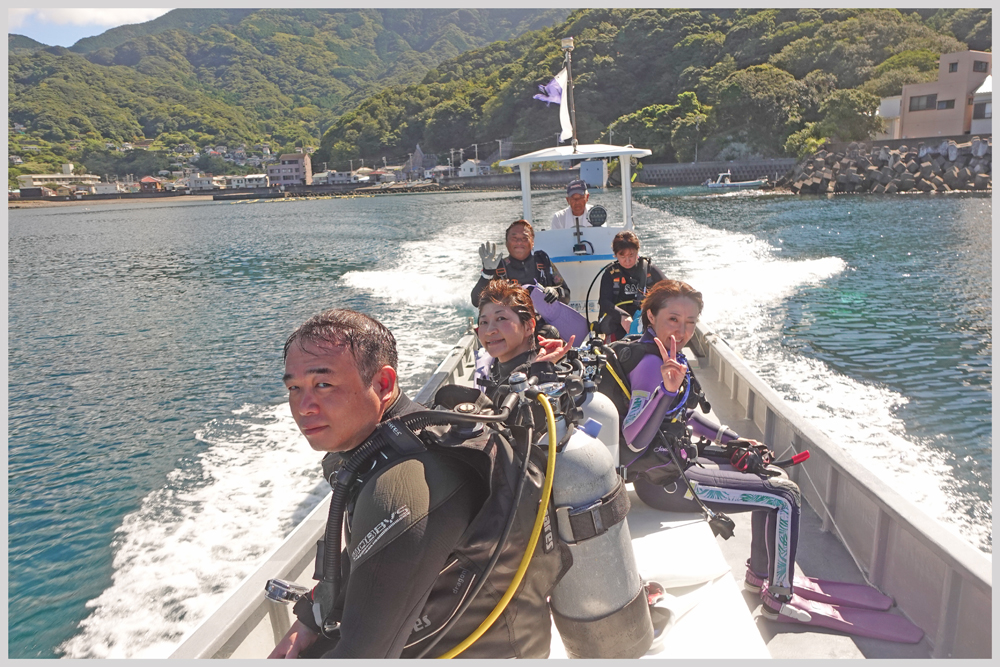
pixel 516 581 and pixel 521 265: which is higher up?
pixel 521 265

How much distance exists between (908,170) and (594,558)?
187 feet

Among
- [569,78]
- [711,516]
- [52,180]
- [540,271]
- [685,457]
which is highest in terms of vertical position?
[52,180]

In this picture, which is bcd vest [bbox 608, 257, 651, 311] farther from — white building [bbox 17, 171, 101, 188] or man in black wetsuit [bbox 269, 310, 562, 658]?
white building [bbox 17, 171, 101, 188]

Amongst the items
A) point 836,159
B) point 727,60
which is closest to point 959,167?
point 836,159

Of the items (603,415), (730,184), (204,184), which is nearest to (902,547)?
(603,415)

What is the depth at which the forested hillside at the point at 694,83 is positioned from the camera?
239 ft

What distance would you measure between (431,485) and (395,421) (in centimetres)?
18

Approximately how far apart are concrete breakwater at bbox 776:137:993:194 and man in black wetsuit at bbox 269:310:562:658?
5310 centimetres

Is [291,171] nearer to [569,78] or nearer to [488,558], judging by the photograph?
[569,78]

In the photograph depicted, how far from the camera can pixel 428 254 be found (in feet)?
82.0

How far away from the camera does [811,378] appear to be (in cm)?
977

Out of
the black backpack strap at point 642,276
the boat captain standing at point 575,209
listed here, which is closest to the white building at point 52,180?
the boat captain standing at point 575,209

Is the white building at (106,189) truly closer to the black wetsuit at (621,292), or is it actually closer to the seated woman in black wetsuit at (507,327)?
the black wetsuit at (621,292)

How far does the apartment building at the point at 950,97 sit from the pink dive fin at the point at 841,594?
209 ft
